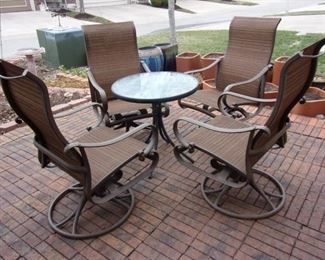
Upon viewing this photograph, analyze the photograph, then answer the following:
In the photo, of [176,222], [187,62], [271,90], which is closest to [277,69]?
[271,90]

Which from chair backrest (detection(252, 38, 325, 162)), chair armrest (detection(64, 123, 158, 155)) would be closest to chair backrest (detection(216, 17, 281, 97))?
chair backrest (detection(252, 38, 325, 162))

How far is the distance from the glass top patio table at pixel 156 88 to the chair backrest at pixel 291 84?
2.58 ft

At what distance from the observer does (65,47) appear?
5.69m

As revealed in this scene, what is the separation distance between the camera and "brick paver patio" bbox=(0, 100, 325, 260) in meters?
1.89

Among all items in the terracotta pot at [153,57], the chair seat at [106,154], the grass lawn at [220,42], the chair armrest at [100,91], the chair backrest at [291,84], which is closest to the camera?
the chair backrest at [291,84]

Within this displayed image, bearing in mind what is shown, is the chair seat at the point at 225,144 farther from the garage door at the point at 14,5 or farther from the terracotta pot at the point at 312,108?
the garage door at the point at 14,5

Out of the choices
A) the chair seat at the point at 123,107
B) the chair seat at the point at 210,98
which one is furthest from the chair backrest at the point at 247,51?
the chair seat at the point at 123,107

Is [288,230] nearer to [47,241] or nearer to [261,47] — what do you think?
[47,241]

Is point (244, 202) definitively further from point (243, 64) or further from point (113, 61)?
point (113, 61)

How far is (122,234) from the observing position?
2.05m

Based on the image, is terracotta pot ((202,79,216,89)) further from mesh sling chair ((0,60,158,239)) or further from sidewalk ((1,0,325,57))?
sidewalk ((1,0,325,57))

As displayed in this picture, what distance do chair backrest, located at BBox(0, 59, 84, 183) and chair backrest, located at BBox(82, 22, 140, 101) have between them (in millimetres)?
1278

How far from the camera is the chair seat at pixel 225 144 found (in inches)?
80.3

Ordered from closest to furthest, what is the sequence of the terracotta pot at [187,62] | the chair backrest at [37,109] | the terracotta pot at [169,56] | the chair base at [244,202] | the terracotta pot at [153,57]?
the chair backrest at [37,109]
the chair base at [244,202]
the terracotta pot at [153,57]
the terracotta pot at [169,56]
the terracotta pot at [187,62]
